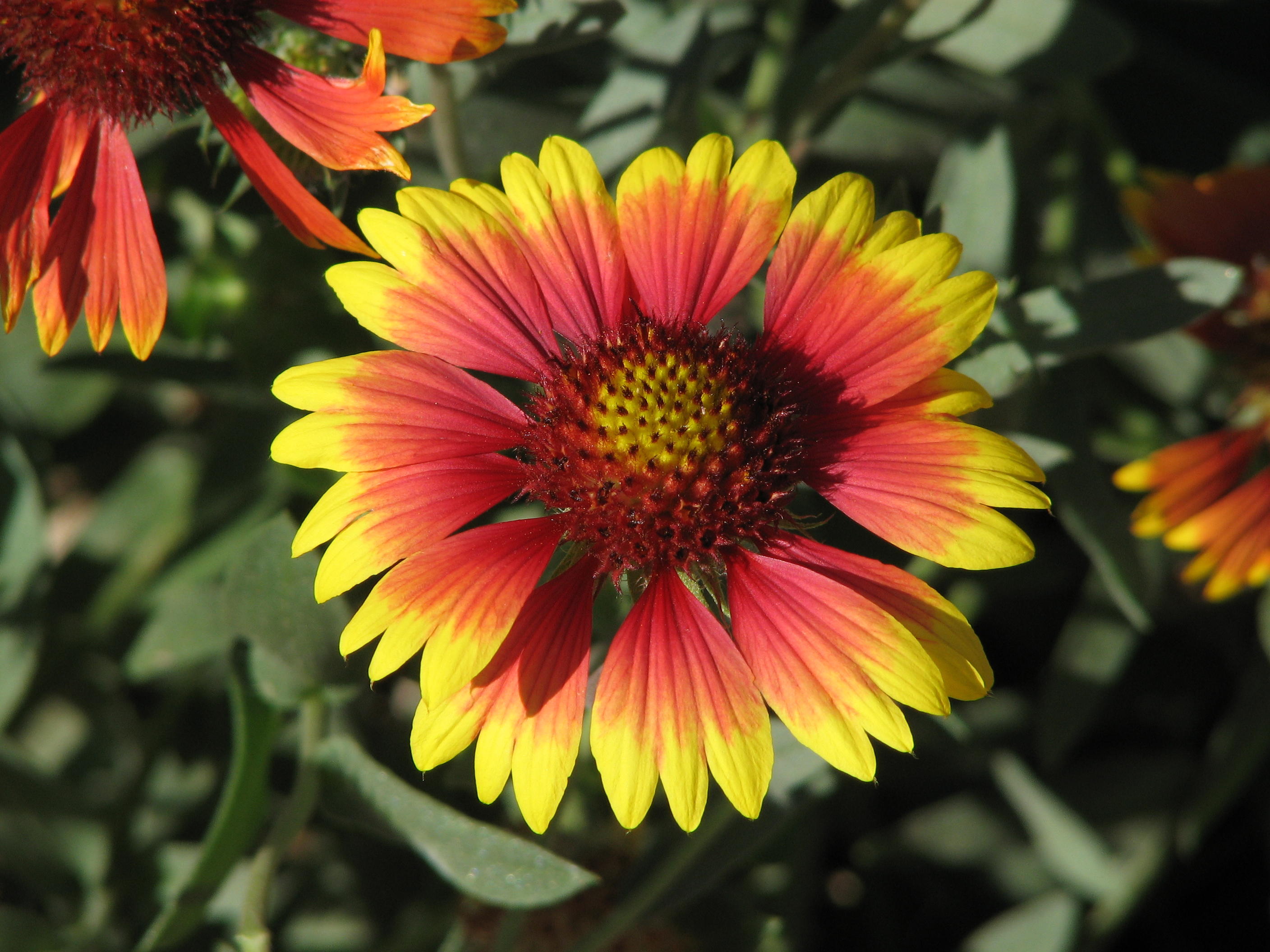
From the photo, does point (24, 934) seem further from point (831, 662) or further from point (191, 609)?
point (831, 662)

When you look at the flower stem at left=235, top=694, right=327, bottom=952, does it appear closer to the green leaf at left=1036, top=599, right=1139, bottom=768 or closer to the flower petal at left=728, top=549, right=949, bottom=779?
the flower petal at left=728, top=549, right=949, bottom=779

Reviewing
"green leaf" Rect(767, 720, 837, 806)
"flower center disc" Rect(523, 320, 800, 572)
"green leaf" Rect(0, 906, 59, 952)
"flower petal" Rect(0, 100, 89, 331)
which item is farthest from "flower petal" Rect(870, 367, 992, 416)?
"green leaf" Rect(0, 906, 59, 952)

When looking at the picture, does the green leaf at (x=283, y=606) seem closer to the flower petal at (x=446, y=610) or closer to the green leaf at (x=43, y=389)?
the flower petal at (x=446, y=610)

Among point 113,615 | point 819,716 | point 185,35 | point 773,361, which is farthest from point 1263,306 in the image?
point 113,615

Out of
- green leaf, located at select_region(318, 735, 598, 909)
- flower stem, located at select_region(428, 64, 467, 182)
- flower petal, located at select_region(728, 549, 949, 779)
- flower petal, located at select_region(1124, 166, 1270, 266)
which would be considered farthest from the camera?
flower petal, located at select_region(1124, 166, 1270, 266)

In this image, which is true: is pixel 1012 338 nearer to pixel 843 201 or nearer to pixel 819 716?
pixel 843 201

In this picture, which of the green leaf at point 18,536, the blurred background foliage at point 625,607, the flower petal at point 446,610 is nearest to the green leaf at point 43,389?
the blurred background foliage at point 625,607
